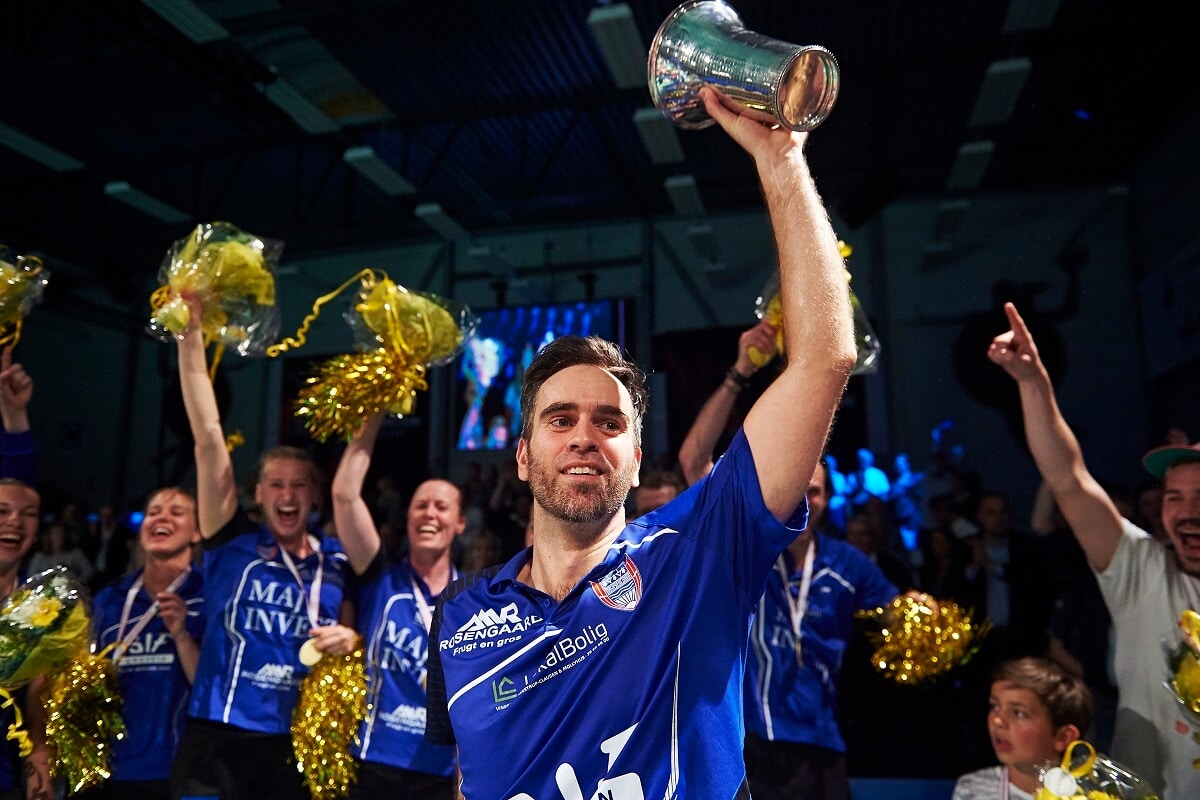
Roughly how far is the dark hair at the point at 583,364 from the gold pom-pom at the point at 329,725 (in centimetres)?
163

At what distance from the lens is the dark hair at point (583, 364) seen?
1.67 m

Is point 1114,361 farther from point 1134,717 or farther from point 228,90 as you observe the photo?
point 228,90

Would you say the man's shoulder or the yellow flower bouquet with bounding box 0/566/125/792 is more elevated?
the man's shoulder

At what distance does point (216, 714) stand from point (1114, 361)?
10.1 meters

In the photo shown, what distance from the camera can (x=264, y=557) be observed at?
3.10 m

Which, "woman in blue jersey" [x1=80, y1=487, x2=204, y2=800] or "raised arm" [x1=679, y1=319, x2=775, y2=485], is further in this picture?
"raised arm" [x1=679, y1=319, x2=775, y2=485]

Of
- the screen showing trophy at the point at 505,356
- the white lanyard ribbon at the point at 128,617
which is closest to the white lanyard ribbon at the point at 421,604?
the white lanyard ribbon at the point at 128,617

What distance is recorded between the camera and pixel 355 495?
3.05 metres

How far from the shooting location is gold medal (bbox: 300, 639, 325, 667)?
2.82 meters

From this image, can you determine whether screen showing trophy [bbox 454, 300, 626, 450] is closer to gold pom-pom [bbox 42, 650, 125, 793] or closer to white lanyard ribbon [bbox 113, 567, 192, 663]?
white lanyard ribbon [bbox 113, 567, 192, 663]

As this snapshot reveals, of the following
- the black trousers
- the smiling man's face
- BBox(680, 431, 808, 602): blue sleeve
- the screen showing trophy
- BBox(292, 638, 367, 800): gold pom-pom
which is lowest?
the black trousers

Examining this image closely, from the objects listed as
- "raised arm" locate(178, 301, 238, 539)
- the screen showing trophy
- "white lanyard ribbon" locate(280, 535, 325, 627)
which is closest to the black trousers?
"white lanyard ribbon" locate(280, 535, 325, 627)

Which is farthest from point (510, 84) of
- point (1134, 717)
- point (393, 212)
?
point (1134, 717)

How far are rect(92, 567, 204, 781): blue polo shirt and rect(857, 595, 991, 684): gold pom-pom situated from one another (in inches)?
102
